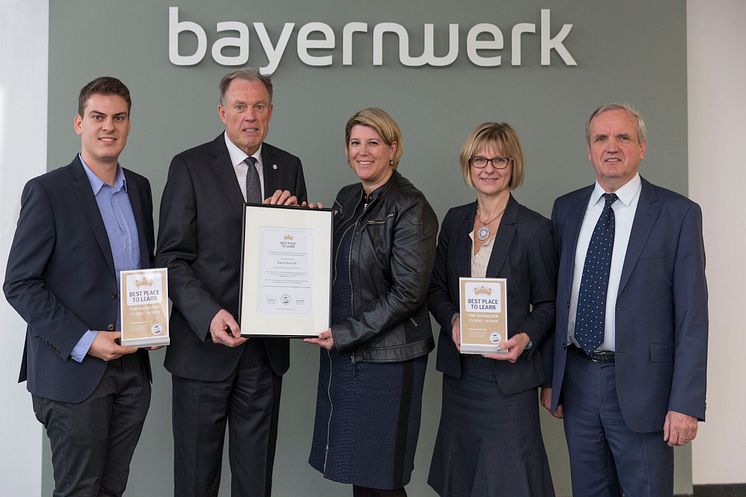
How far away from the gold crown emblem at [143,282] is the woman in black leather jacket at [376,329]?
62cm

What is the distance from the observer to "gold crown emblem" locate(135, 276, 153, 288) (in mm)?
2355

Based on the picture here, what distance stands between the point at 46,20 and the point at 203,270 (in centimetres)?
217

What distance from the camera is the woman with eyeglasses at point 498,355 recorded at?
260 cm

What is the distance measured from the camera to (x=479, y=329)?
8.19 feet

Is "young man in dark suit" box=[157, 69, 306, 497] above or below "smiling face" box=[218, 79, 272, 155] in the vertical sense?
below

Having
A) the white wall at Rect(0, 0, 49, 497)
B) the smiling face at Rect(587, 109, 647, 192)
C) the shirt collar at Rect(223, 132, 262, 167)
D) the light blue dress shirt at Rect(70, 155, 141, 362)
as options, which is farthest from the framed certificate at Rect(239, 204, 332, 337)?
the white wall at Rect(0, 0, 49, 497)

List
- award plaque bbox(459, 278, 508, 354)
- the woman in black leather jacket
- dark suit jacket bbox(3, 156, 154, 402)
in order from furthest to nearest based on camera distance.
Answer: the woman in black leather jacket, award plaque bbox(459, 278, 508, 354), dark suit jacket bbox(3, 156, 154, 402)

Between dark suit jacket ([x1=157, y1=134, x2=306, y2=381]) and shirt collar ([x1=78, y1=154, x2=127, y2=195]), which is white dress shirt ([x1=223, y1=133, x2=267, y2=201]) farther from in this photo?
shirt collar ([x1=78, y1=154, x2=127, y2=195])

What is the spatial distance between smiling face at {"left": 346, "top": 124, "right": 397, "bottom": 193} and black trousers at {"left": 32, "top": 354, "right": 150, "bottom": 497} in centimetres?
114

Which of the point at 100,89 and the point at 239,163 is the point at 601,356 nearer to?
the point at 239,163

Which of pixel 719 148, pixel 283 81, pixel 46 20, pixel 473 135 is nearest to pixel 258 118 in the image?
pixel 473 135

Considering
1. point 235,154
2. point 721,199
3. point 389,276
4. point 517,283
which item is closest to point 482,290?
point 517,283

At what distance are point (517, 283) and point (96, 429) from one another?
165 cm

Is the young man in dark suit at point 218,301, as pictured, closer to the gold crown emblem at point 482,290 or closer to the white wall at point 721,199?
the gold crown emblem at point 482,290
